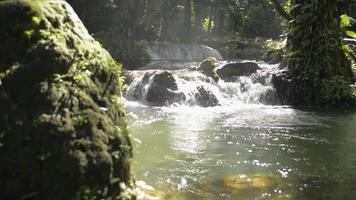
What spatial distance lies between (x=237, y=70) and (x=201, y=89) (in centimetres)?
304

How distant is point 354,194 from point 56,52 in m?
4.70

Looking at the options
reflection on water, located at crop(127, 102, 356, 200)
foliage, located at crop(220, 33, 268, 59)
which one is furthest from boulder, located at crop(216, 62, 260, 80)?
foliage, located at crop(220, 33, 268, 59)

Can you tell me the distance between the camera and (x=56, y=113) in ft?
14.8

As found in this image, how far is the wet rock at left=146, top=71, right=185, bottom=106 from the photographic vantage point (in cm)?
1666

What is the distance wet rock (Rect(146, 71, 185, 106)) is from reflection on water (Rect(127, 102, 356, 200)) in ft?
6.78

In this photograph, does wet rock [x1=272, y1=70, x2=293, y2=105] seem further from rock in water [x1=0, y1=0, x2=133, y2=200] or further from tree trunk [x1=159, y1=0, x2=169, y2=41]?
tree trunk [x1=159, y1=0, x2=169, y2=41]

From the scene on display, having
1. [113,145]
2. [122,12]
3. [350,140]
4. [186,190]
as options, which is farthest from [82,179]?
[122,12]

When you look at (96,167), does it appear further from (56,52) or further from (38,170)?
(56,52)

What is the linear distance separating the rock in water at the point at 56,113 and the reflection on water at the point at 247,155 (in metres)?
1.02

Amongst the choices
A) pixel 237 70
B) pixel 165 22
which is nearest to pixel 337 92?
pixel 237 70

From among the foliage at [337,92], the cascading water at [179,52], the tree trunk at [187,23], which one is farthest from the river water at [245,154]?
the tree trunk at [187,23]

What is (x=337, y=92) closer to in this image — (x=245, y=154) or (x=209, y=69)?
(x=209, y=69)

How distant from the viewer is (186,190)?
6762 millimetres

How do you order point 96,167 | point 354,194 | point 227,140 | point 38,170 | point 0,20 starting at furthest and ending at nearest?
point 227,140 < point 354,194 < point 0,20 < point 96,167 < point 38,170
